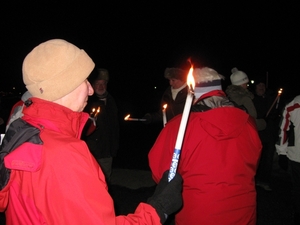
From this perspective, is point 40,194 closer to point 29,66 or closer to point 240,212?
point 29,66

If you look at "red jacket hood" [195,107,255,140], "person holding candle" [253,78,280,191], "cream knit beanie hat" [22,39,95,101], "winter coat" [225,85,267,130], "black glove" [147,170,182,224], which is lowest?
"person holding candle" [253,78,280,191]

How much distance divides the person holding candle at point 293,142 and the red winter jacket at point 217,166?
216 cm

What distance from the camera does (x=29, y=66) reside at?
157cm

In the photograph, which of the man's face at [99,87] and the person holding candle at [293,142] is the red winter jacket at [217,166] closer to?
the person holding candle at [293,142]

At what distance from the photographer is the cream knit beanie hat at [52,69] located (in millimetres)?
1566

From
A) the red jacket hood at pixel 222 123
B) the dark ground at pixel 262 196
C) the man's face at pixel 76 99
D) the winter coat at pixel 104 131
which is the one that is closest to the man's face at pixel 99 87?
the winter coat at pixel 104 131

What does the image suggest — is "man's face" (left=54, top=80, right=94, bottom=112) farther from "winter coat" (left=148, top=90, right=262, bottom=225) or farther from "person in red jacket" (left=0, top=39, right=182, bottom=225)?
"winter coat" (left=148, top=90, right=262, bottom=225)

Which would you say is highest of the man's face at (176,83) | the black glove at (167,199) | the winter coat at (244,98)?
the man's face at (176,83)

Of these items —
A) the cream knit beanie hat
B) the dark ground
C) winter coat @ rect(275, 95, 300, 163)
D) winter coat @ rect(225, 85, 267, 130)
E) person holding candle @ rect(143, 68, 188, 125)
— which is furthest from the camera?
winter coat @ rect(225, 85, 267, 130)

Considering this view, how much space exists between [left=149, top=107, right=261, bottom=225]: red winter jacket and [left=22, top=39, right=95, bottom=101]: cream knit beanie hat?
1115mm

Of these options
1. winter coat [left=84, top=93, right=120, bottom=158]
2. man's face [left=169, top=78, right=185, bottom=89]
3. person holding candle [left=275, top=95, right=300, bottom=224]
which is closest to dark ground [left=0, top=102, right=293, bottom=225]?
person holding candle [left=275, top=95, right=300, bottom=224]

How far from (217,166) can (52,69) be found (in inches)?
60.8

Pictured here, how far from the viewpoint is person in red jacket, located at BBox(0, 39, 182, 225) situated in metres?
1.33

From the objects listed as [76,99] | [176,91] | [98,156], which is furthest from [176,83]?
[76,99]
